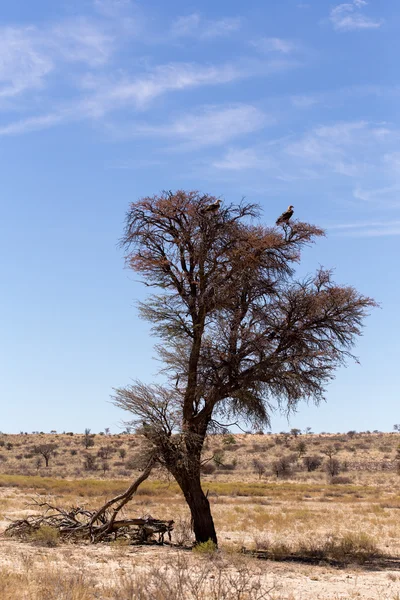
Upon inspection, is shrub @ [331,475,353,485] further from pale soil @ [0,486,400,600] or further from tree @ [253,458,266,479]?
pale soil @ [0,486,400,600]

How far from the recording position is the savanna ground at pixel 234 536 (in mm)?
10656

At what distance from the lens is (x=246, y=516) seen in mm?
29234

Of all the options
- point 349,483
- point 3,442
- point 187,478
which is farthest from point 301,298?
point 3,442

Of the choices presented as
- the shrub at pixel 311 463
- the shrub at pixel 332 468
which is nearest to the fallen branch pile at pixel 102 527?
the shrub at pixel 332 468

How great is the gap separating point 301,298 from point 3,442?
81242mm

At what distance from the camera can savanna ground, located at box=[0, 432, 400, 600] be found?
10.7 metres

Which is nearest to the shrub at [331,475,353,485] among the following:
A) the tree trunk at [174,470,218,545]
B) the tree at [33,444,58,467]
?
the tree at [33,444,58,467]

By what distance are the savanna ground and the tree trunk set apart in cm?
48

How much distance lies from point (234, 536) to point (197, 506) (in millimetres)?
6654

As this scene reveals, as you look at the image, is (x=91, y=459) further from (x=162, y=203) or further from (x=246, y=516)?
(x=162, y=203)

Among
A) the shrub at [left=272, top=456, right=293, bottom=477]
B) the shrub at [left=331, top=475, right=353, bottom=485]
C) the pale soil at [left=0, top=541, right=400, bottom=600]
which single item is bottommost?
the shrub at [left=331, top=475, right=353, bottom=485]

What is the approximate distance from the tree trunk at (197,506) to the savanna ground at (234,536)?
483 millimetres

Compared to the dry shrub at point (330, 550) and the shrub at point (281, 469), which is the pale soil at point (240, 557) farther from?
the shrub at point (281, 469)

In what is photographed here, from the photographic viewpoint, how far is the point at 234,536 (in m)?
23.4
